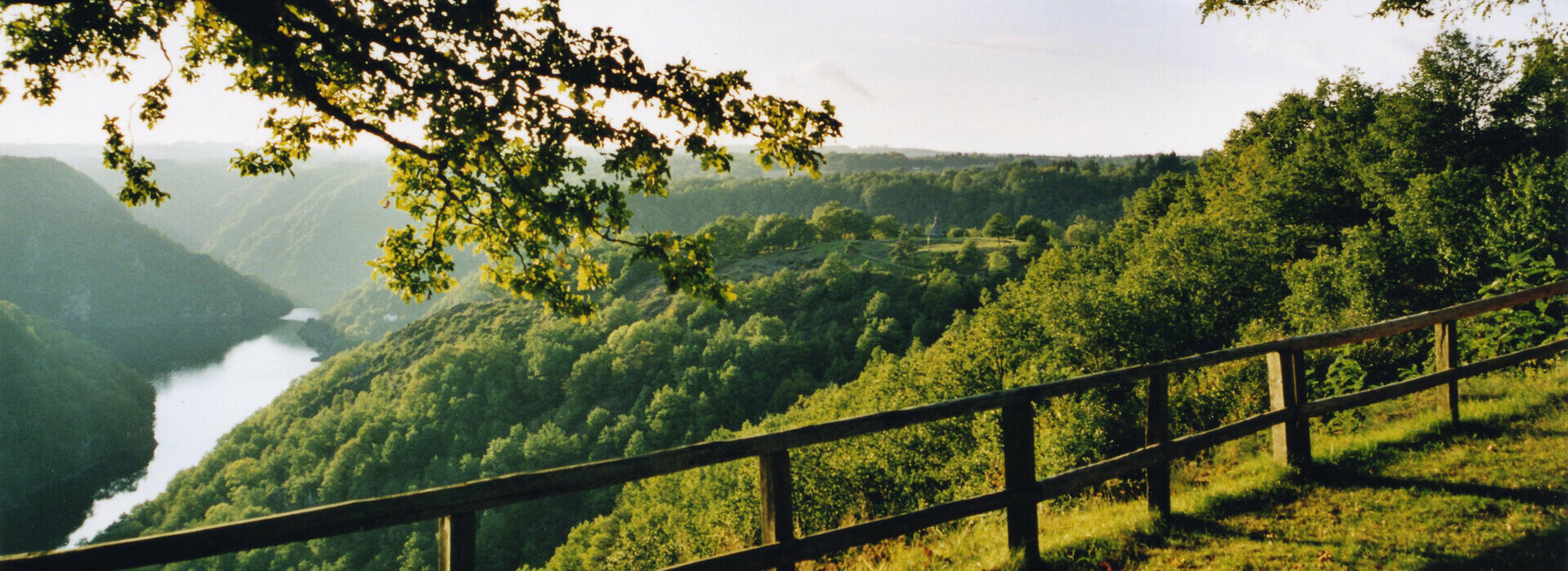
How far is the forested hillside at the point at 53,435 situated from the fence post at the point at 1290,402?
103 meters

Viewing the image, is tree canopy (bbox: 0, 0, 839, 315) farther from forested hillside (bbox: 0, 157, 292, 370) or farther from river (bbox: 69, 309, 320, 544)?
forested hillside (bbox: 0, 157, 292, 370)

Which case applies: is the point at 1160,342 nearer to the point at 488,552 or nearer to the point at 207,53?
the point at 207,53

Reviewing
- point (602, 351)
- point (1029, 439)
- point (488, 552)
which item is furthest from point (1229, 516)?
point (602, 351)

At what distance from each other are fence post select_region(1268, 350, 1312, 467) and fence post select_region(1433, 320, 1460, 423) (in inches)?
82.8

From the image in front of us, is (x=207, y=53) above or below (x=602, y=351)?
above

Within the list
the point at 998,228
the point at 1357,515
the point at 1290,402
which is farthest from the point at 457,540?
the point at 998,228

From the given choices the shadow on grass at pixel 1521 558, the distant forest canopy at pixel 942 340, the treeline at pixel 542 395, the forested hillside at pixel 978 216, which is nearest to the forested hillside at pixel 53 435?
the treeline at pixel 542 395

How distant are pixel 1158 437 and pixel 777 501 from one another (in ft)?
9.96

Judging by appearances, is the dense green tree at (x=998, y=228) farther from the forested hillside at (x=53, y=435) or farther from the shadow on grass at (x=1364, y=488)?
the forested hillside at (x=53, y=435)

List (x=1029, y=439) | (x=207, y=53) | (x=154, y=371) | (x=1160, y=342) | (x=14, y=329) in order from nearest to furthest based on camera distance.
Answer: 1. (x=1029, y=439)
2. (x=207, y=53)
3. (x=1160, y=342)
4. (x=14, y=329)
5. (x=154, y=371)

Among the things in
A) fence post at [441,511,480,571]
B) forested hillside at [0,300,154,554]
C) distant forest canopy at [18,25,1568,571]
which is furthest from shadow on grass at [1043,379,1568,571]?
forested hillside at [0,300,154,554]

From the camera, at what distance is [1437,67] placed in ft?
103

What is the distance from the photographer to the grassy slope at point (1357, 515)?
436 cm

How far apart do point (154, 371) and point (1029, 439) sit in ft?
630
